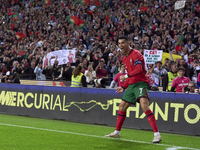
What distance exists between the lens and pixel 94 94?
10734 millimetres

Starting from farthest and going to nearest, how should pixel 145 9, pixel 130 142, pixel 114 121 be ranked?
pixel 145 9
pixel 114 121
pixel 130 142

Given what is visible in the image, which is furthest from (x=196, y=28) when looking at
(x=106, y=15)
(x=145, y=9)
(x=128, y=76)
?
(x=128, y=76)

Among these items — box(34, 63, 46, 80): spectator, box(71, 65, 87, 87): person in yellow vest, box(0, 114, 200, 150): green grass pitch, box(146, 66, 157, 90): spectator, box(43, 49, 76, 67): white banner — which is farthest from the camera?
box(34, 63, 46, 80): spectator

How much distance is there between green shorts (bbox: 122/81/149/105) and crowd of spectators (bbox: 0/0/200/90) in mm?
4098

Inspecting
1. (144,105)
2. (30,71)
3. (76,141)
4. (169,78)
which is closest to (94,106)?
(169,78)

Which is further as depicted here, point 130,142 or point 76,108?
point 76,108

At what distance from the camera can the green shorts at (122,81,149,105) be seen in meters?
7.05

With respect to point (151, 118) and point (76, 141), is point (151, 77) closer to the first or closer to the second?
point (151, 118)

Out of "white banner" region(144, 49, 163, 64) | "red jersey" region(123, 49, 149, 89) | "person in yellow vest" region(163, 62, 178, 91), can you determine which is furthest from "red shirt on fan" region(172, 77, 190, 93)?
"red jersey" region(123, 49, 149, 89)

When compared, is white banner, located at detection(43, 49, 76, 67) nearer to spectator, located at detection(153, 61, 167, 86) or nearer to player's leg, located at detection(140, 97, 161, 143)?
spectator, located at detection(153, 61, 167, 86)

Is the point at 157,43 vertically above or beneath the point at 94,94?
above

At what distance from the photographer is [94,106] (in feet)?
35.2

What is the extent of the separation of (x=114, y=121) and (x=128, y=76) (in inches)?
131

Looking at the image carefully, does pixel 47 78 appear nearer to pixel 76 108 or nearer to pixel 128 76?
pixel 76 108
